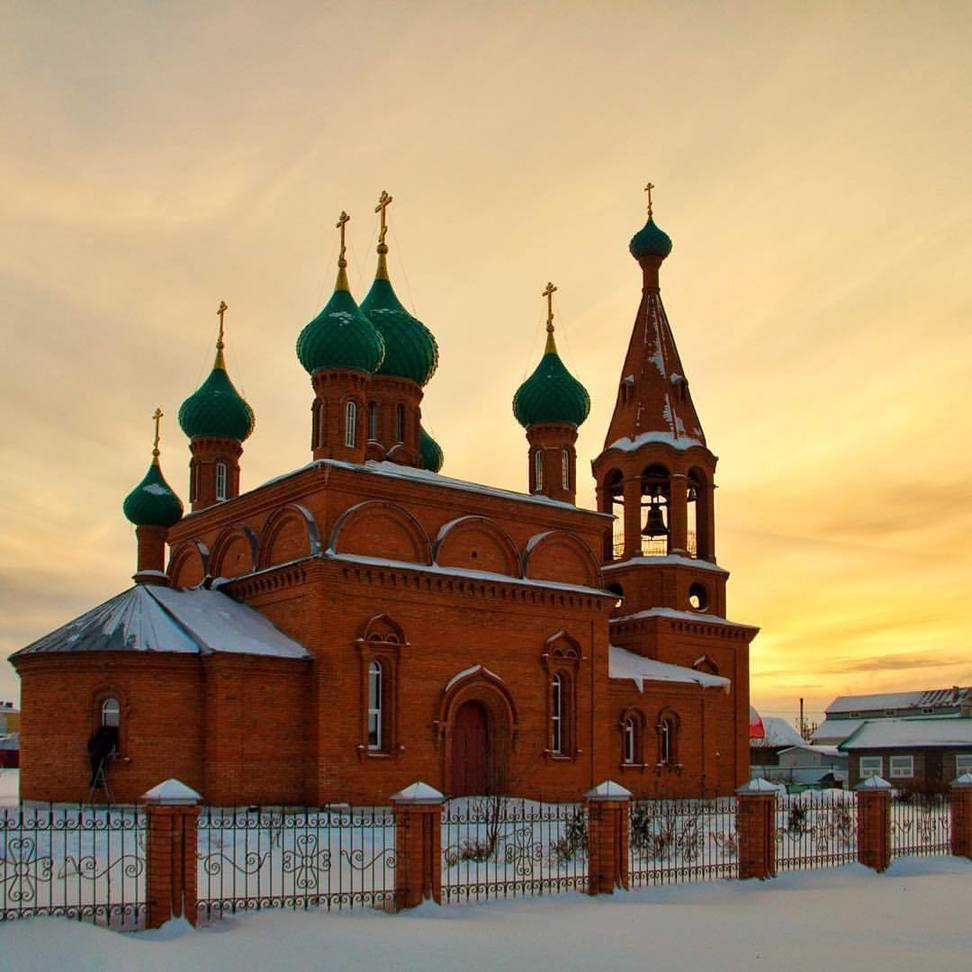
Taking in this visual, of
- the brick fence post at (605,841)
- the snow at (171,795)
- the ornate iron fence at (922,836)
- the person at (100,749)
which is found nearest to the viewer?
the snow at (171,795)

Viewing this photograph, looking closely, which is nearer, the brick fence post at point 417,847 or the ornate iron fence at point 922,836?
the brick fence post at point 417,847

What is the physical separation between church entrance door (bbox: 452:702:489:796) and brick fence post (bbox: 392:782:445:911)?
27.0ft

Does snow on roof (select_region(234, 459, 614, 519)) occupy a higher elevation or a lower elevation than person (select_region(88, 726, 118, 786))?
higher

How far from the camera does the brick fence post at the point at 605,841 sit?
10250 millimetres

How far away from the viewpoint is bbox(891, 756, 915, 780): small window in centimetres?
2903

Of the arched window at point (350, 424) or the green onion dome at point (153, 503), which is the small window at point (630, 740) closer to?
the arched window at point (350, 424)

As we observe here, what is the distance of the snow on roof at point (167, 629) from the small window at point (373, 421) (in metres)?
3.92

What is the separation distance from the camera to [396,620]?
17047 millimetres

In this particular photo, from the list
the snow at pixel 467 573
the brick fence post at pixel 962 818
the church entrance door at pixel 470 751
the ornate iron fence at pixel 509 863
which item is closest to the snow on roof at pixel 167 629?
the snow at pixel 467 573

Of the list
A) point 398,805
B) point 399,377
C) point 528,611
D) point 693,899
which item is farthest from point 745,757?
point 398,805

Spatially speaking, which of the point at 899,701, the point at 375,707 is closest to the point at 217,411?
the point at 375,707

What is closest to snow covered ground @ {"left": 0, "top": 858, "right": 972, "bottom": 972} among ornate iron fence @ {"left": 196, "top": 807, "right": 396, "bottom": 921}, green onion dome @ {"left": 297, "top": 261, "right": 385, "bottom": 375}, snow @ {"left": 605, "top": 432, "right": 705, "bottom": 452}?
ornate iron fence @ {"left": 196, "top": 807, "right": 396, "bottom": 921}

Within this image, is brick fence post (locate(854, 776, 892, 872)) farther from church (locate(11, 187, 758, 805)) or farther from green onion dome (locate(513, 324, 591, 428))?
green onion dome (locate(513, 324, 591, 428))


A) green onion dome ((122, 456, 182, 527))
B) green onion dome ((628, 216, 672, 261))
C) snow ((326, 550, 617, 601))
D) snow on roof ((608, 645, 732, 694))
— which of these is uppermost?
green onion dome ((628, 216, 672, 261))
